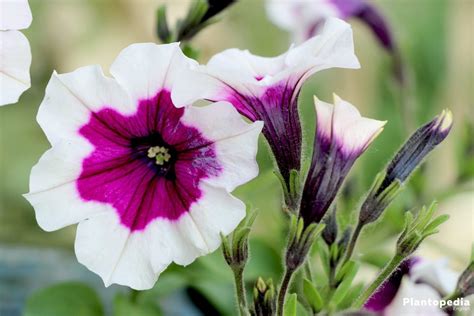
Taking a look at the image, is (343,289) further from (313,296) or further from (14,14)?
(14,14)

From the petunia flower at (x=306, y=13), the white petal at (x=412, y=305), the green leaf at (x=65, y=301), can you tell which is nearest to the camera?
the white petal at (x=412, y=305)

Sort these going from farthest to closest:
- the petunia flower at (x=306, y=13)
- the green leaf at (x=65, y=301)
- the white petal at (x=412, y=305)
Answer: the petunia flower at (x=306, y=13) < the green leaf at (x=65, y=301) < the white petal at (x=412, y=305)

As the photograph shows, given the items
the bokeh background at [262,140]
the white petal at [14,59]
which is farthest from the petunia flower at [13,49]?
the bokeh background at [262,140]

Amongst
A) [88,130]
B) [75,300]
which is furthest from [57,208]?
[75,300]

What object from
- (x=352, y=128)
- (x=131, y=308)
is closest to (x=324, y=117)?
(x=352, y=128)

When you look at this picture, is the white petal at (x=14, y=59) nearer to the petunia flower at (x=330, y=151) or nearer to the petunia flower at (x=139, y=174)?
the petunia flower at (x=139, y=174)

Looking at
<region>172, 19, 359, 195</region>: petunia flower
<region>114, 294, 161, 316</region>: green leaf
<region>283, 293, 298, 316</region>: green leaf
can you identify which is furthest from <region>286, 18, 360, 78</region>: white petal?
<region>114, 294, 161, 316</region>: green leaf

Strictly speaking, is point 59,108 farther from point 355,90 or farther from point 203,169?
point 355,90

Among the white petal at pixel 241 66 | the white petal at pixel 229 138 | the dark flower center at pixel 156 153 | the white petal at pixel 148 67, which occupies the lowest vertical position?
the dark flower center at pixel 156 153
